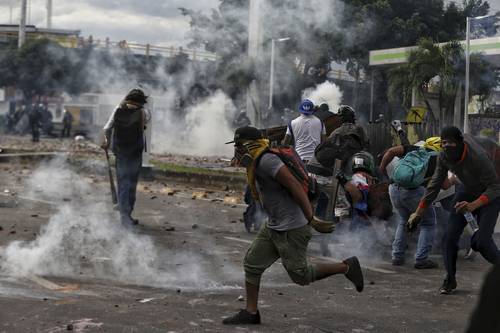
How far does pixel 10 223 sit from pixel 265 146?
5.38 m

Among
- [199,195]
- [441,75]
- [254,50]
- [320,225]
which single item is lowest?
[199,195]

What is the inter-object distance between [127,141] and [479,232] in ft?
15.7

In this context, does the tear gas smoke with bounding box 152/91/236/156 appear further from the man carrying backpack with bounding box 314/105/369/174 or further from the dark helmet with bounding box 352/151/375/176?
the dark helmet with bounding box 352/151/375/176

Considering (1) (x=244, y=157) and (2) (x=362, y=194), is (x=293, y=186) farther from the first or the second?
(2) (x=362, y=194)

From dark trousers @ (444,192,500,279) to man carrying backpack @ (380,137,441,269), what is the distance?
116 centimetres

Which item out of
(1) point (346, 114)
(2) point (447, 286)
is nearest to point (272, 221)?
(2) point (447, 286)

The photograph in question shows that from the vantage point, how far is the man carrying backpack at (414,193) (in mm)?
7660

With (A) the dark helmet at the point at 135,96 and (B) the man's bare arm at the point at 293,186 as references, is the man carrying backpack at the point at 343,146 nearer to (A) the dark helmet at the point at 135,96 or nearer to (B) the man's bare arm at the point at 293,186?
(A) the dark helmet at the point at 135,96

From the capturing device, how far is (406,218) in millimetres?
7941

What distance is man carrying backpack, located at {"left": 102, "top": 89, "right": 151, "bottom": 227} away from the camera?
9.66m

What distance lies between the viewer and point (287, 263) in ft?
17.6

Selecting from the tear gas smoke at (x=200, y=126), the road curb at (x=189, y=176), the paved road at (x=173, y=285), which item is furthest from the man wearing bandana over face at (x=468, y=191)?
the tear gas smoke at (x=200, y=126)

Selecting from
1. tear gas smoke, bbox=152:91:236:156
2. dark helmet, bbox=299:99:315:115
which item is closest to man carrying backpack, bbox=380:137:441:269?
dark helmet, bbox=299:99:315:115

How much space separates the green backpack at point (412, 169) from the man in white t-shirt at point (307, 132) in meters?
1.68
